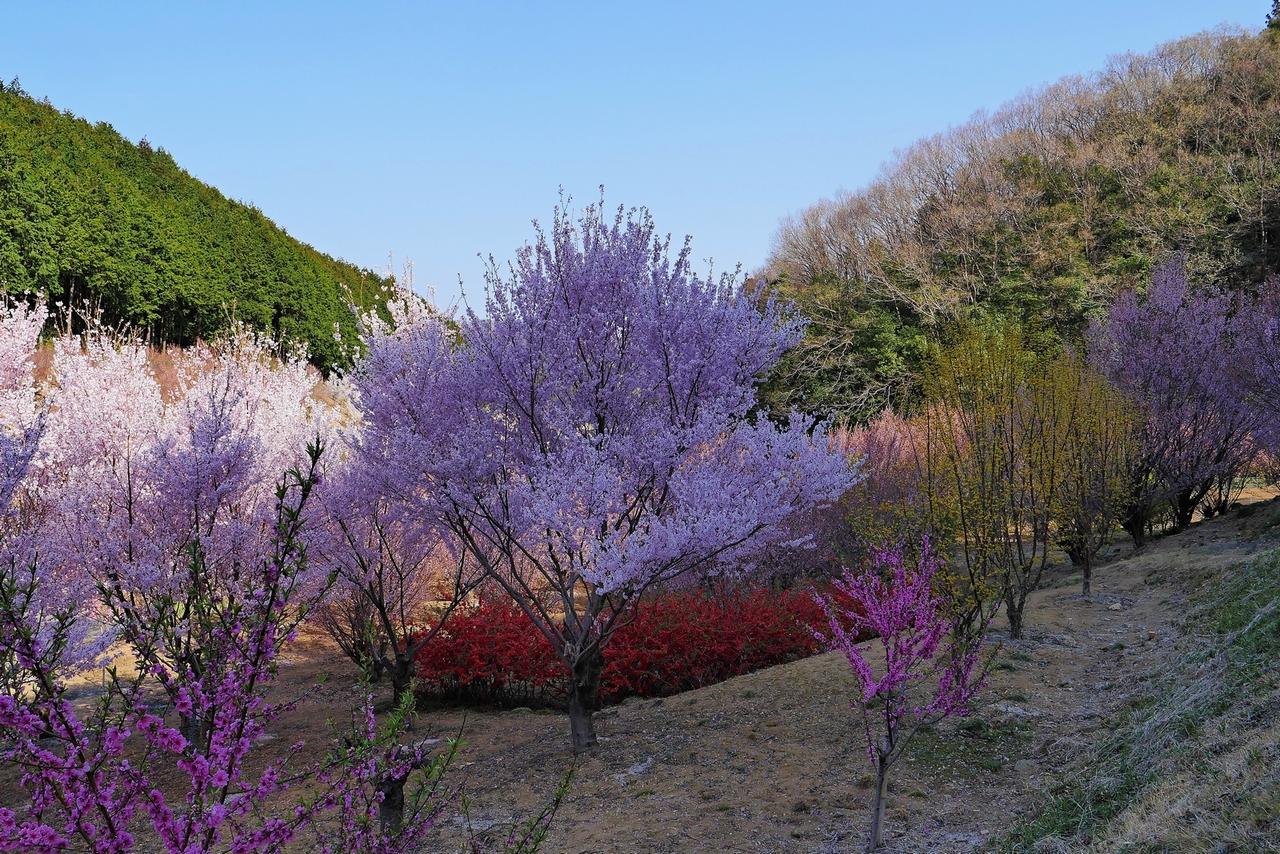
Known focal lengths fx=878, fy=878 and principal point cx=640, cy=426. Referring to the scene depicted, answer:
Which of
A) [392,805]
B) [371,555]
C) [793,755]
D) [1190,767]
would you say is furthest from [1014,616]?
[371,555]

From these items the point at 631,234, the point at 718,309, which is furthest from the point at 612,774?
the point at 631,234

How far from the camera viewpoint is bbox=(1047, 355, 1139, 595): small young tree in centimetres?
927

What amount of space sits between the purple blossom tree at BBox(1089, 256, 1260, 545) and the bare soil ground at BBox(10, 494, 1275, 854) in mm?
4954

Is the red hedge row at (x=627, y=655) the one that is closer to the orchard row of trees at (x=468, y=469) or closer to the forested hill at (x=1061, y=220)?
the orchard row of trees at (x=468, y=469)

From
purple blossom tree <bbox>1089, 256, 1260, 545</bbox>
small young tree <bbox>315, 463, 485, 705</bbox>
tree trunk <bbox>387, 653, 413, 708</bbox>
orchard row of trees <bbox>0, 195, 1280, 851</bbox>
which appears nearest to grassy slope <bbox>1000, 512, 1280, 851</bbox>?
orchard row of trees <bbox>0, 195, 1280, 851</bbox>

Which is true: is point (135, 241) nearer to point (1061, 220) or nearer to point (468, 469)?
point (468, 469)

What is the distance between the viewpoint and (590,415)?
6645 mm

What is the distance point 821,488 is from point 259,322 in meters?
19.5

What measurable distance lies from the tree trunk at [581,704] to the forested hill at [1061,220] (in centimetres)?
1807

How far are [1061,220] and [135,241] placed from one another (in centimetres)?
2428

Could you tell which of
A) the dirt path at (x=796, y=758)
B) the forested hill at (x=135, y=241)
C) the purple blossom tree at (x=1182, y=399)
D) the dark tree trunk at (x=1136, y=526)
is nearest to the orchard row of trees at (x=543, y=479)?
the dirt path at (x=796, y=758)

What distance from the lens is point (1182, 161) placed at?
25469 mm

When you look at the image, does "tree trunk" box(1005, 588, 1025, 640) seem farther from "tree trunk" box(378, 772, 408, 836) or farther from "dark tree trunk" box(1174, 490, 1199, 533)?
"dark tree trunk" box(1174, 490, 1199, 533)

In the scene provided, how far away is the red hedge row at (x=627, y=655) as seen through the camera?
8.50 metres
